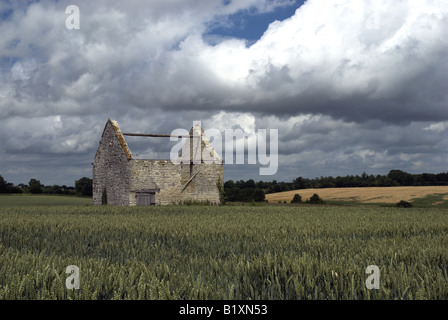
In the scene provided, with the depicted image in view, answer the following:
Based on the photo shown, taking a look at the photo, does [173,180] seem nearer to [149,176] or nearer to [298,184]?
[149,176]

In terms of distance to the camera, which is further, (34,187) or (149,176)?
(34,187)

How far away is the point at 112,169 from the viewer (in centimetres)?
2962

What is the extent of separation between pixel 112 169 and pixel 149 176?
367cm

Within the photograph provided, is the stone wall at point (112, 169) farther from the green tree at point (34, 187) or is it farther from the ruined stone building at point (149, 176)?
the green tree at point (34, 187)

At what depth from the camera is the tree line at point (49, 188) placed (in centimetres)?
6644

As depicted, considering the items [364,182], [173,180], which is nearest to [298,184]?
[364,182]

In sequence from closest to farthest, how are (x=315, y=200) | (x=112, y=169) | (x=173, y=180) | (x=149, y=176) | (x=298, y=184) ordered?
(x=149, y=176) → (x=173, y=180) → (x=112, y=169) → (x=315, y=200) → (x=298, y=184)

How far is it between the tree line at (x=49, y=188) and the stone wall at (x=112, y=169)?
3555 cm

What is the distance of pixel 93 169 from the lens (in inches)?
1282

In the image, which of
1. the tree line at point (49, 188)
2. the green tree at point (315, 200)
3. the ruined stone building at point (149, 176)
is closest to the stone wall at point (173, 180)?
the ruined stone building at point (149, 176)

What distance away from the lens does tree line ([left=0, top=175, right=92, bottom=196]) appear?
66.4 metres

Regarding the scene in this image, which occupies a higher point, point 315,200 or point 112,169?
point 112,169

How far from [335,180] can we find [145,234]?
5190cm
